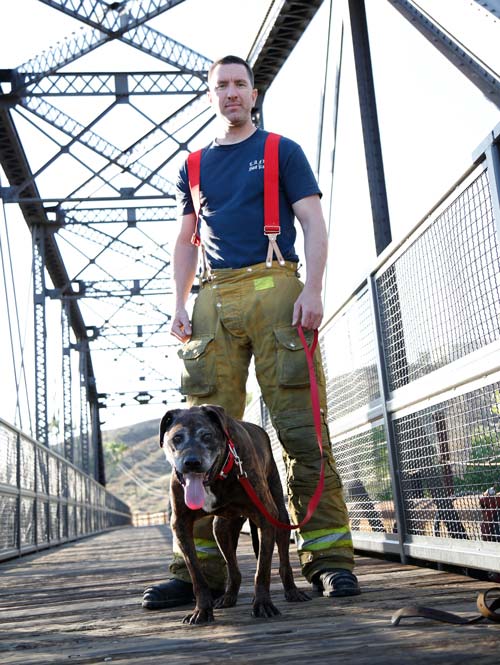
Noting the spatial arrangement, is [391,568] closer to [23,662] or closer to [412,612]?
[412,612]

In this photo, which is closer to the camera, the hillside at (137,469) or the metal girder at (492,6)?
the metal girder at (492,6)

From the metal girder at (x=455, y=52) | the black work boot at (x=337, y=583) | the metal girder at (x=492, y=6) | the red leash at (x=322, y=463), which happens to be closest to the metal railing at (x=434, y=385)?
the black work boot at (x=337, y=583)

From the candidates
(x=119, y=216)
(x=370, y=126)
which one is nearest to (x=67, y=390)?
(x=119, y=216)

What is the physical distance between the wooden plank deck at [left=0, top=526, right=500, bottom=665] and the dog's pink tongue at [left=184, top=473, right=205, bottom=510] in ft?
1.28

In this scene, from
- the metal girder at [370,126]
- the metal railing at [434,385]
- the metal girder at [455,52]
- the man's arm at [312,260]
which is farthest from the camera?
the metal girder at [370,126]

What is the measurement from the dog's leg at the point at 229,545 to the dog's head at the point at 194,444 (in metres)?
0.54

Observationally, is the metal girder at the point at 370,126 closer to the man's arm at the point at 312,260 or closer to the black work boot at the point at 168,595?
the man's arm at the point at 312,260

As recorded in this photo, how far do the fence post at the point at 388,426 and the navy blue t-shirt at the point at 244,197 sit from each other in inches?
42.4

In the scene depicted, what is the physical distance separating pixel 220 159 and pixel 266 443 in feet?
4.18

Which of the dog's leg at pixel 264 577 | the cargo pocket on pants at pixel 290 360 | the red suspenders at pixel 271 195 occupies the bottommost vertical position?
the dog's leg at pixel 264 577

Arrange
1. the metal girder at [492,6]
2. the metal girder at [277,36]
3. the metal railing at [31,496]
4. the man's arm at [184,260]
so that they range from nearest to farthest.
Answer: the man's arm at [184,260], the metal girder at [492,6], the metal railing at [31,496], the metal girder at [277,36]

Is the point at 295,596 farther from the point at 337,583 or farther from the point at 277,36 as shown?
the point at 277,36

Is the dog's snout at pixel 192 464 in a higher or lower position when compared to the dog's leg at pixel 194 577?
higher

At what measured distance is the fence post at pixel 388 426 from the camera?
4.41m
